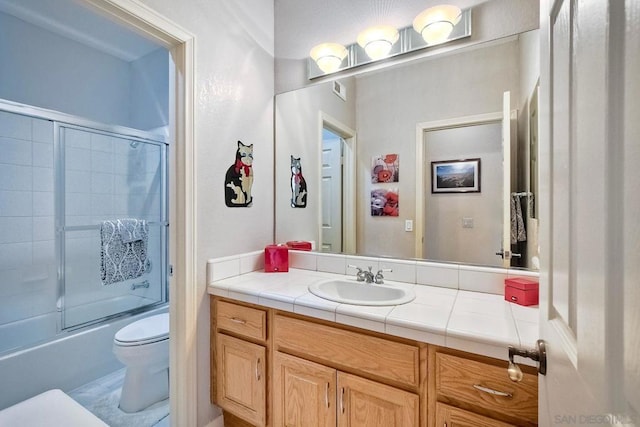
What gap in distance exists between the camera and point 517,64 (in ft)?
4.56

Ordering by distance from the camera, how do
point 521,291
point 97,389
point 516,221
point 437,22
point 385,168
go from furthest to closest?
1. point 97,389
2. point 385,168
3. point 437,22
4. point 516,221
5. point 521,291

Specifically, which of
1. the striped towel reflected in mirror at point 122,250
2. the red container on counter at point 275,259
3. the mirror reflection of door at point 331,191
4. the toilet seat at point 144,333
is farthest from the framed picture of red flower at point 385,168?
the striped towel reflected in mirror at point 122,250

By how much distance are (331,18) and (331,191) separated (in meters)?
1.08

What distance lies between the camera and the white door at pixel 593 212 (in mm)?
308

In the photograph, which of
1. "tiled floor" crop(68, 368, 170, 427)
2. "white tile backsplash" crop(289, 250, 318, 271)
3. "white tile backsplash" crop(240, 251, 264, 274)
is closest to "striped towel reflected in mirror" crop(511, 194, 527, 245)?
"white tile backsplash" crop(289, 250, 318, 271)

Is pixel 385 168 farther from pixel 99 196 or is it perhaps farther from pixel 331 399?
pixel 99 196

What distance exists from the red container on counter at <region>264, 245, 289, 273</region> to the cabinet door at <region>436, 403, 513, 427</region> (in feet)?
3.65

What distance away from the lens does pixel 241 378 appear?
1.48 meters

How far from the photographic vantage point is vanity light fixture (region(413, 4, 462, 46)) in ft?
4.85

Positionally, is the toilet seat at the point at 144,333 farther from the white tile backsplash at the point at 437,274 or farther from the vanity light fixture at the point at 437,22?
the vanity light fixture at the point at 437,22

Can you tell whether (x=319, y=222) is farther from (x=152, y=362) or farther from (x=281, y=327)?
(x=152, y=362)

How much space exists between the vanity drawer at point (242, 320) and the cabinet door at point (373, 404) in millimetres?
438

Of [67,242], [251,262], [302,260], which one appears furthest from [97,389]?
[302,260]

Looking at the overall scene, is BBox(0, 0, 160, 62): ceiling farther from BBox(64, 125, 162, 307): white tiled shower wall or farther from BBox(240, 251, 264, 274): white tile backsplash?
BBox(240, 251, 264, 274): white tile backsplash
